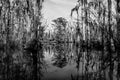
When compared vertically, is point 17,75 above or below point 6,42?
below

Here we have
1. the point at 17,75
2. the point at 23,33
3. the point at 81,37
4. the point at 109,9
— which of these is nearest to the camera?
the point at 109,9

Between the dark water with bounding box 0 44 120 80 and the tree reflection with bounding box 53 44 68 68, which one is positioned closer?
the dark water with bounding box 0 44 120 80

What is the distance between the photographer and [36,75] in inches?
291

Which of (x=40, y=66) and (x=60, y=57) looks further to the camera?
(x=60, y=57)

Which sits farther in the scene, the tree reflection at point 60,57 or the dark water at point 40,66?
the tree reflection at point 60,57

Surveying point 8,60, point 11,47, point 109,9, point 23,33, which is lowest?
point 8,60

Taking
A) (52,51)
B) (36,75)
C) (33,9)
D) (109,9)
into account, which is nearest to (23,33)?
(33,9)

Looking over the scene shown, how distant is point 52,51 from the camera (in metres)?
16.1

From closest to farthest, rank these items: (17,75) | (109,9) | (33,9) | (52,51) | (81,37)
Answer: (109,9), (17,75), (33,9), (81,37), (52,51)

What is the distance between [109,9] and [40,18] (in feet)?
12.0

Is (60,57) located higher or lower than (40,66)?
lower

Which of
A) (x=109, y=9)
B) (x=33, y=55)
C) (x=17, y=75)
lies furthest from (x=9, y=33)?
(x=109, y=9)

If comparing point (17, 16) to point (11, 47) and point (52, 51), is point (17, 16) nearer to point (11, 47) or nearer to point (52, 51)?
point (11, 47)

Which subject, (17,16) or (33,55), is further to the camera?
(17,16)
